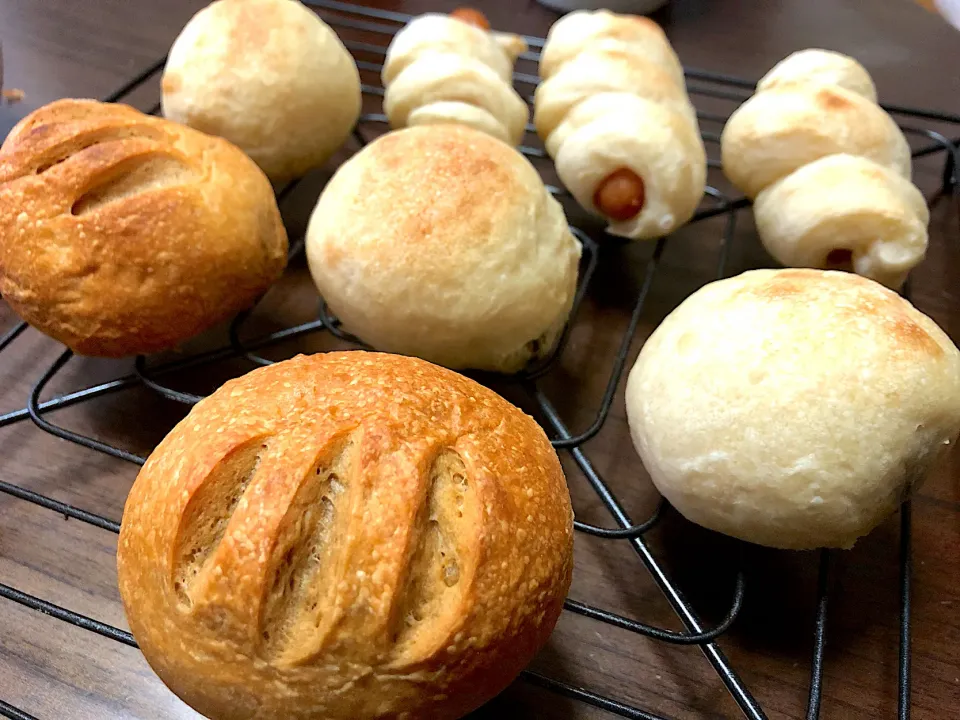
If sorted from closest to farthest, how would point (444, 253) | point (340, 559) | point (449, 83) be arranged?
point (340, 559) → point (444, 253) → point (449, 83)

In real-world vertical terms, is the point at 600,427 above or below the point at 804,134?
below

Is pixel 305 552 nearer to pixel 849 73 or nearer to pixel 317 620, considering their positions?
pixel 317 620

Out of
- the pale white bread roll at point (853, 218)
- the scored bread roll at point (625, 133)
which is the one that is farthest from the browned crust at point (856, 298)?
the scored bread roll at point (625, 133)

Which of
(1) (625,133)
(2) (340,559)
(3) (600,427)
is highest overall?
(1) (625,133)

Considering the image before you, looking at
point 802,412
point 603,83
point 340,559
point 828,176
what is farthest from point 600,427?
point 603,83

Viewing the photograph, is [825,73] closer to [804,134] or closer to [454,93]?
[804,134]

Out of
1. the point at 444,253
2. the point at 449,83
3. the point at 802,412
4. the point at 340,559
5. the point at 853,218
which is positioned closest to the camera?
the point at 340,559

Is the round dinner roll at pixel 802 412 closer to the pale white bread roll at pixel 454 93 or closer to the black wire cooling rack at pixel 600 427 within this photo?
the black wire cooling rack at pixel 600 427

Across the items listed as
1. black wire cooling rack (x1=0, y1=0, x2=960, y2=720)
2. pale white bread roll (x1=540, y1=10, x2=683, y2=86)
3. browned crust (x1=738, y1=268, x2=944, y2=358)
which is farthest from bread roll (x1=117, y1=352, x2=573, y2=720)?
pale white bread roll (x1=540, y1=10, x2=683, y2=86)
